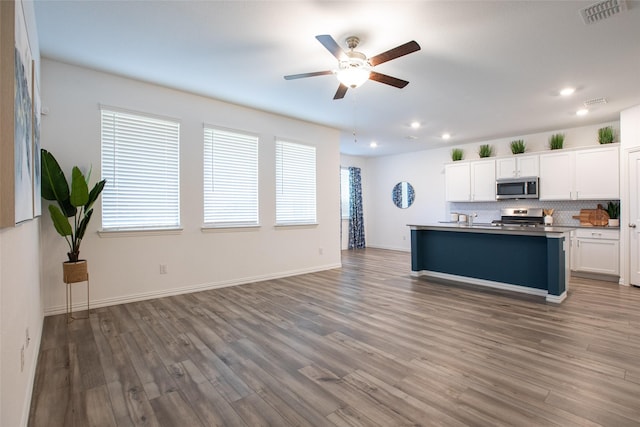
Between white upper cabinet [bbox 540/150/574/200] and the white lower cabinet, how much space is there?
784 mm

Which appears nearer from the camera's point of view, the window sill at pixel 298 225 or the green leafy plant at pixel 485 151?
the window sill at pixel 298 225

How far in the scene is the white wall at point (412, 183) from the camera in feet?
25.0

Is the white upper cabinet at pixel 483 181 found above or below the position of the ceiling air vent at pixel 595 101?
→ below

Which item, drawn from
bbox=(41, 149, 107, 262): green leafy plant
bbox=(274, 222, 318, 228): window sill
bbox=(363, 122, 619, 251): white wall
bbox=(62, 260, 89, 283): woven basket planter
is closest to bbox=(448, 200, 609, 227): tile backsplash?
bbox=(363, 122, 619, 251): white wall

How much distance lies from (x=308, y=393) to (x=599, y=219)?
6.33m

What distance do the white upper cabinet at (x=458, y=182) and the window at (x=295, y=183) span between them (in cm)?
366

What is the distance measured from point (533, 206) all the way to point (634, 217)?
186cm

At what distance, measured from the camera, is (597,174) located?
5590 mm

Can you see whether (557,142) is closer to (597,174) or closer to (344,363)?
(597,174)

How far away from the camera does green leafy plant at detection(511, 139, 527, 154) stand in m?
6.65

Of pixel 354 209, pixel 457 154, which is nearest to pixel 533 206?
pixel 457 154

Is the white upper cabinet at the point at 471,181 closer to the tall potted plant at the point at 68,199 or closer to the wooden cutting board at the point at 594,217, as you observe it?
the wooden cutting board at the point at 594,217

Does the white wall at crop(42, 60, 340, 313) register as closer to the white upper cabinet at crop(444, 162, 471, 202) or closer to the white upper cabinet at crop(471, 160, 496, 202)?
the white upper cabinet at crop(444, 162, 471, 202)

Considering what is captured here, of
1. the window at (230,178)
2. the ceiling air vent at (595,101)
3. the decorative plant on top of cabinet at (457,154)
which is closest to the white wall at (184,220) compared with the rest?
the window at (230,178)
